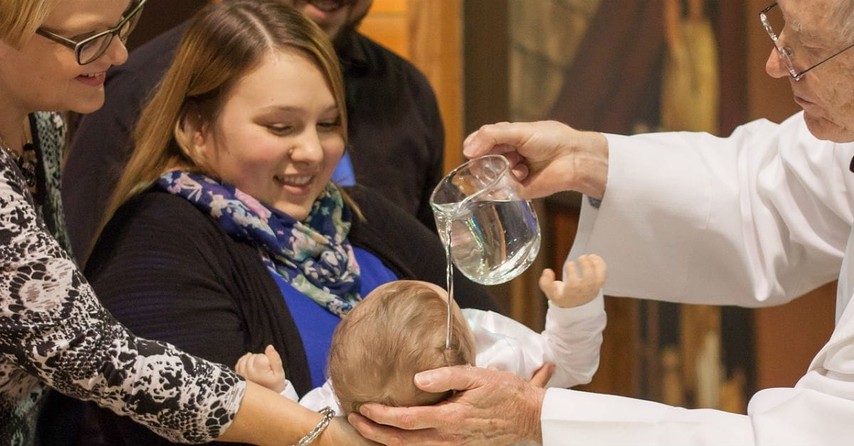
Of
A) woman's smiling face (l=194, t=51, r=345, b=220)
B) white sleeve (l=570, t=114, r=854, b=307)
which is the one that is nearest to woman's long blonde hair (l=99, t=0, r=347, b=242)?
woman's smiling face (l=194, t=51, r=345, b=220)

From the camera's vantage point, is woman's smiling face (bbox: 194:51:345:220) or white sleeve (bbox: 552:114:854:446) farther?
white sleeve (bbox: 552:114:854:446)

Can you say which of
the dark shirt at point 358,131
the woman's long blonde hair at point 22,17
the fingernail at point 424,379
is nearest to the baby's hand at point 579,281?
the fingernail at point 424,379

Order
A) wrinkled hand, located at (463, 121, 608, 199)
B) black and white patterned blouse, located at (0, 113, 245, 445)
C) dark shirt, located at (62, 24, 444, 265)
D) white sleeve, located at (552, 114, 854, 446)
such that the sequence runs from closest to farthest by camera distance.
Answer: black and white patterned blouse, located at (0, 113, 245, 445) → wrinkled hand, located at (463, 121, 608, 199) → white sleeve, located at (552, 114, 854, 446) → dark shirt, located at (62, 24, 444, 265)

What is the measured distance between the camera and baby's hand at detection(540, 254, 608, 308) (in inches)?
86.9

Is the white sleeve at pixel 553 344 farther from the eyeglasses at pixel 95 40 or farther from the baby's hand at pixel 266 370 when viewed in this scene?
the eyeglasses at pixel 95 40

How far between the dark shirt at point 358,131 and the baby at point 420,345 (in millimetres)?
761

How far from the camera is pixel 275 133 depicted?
2.34m

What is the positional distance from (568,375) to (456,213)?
51 centimetres

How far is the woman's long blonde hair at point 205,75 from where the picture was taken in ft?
7.75

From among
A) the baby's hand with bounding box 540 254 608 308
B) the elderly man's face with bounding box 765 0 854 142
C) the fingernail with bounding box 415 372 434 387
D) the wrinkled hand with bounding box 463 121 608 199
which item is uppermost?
the elderly man's face with bounding box 765 0 854 142

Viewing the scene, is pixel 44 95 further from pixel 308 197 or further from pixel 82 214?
pixel 82 214

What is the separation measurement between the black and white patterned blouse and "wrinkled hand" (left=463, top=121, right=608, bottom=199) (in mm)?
681

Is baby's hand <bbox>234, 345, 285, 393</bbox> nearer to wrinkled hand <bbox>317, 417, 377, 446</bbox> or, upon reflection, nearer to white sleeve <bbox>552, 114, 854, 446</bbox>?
wrinkled hand <bbox>317, 417, 377, 446</bbox>

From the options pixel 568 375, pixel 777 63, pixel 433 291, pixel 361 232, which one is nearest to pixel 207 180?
pixel 361 232
